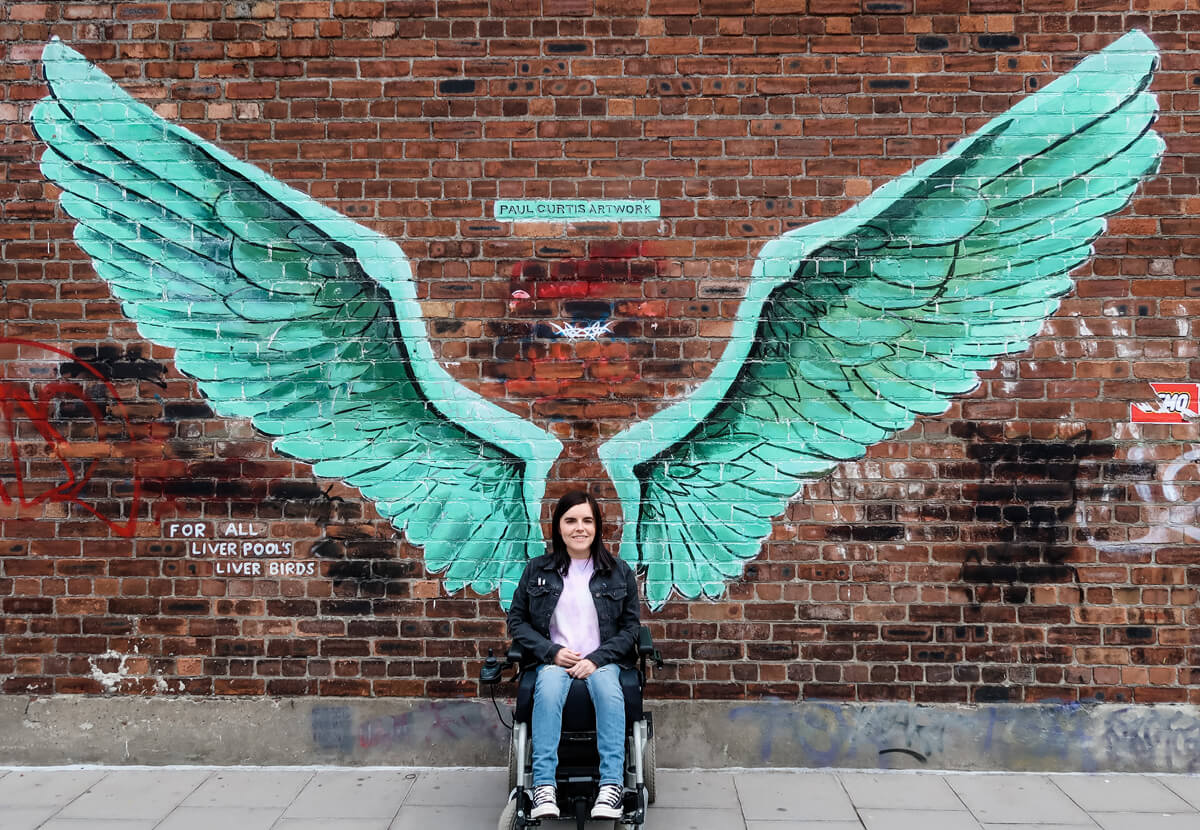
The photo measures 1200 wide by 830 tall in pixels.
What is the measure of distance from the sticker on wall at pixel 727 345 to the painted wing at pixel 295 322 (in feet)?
0.04

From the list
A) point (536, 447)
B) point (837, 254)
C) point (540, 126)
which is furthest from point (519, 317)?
point (837, 254)

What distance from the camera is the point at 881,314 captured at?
4172 millimetres

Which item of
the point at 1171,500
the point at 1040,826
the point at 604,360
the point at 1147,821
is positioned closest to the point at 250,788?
the point at 604,360

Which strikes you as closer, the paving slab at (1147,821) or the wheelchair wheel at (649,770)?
the paving slab at (1147,821)

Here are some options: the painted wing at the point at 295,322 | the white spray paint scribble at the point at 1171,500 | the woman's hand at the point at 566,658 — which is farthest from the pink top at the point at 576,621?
the white spray paint scribble at the point at 1171,500

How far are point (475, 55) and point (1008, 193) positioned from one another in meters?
2.68

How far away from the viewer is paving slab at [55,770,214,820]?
3.71 meters

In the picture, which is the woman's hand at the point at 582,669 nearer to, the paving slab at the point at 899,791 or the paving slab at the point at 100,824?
the paving slab at the point at 899,791

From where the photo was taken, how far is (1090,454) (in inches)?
163

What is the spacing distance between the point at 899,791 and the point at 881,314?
2.21m

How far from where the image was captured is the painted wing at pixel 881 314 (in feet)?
13.6

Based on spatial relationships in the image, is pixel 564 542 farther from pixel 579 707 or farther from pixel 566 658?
pixel 579 707

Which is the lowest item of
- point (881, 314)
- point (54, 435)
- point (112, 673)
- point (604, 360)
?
point (112, 673)

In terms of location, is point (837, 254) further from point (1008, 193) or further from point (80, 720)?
point (80, 720)
